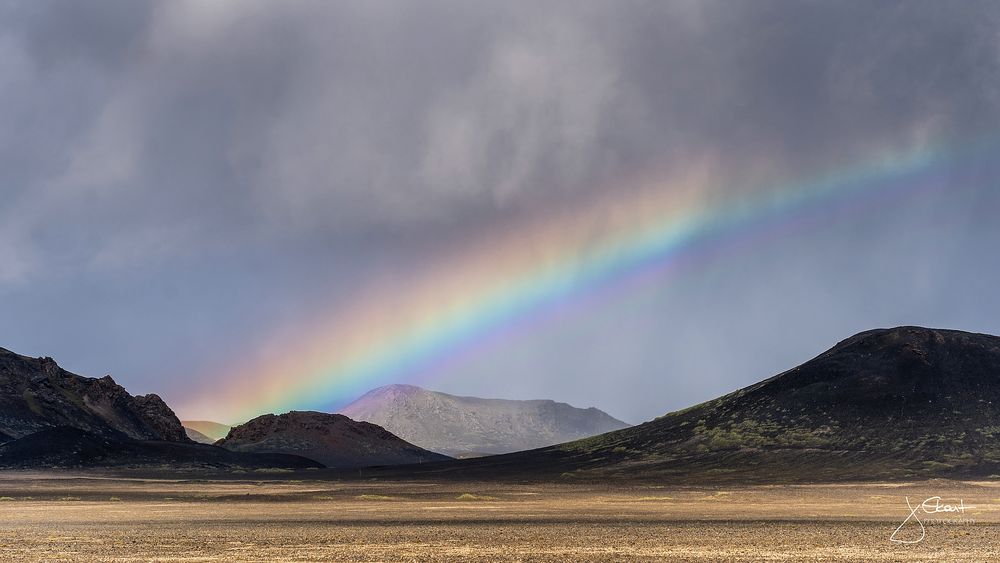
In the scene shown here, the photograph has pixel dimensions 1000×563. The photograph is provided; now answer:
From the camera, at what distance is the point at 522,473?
166 m

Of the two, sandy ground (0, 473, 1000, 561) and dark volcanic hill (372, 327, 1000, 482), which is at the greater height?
dark volcanic hill (372, 327, 1000, 482)

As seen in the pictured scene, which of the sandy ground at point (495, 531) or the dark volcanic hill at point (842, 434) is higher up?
the dark volcanic hill at point (842, 434)

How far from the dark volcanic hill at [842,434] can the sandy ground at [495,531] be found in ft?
237

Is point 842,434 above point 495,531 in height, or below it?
above

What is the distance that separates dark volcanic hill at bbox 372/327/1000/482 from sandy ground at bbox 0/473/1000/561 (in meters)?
72.3

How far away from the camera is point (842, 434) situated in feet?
533

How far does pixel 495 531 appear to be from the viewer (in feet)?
143

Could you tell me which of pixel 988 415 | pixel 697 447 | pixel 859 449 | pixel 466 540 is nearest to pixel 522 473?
pixel 697 447

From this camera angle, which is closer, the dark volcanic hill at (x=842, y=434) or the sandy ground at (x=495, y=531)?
the sandy ground at (x=495, y=531)

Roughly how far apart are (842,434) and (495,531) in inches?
5420

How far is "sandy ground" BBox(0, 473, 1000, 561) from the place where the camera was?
32156mm

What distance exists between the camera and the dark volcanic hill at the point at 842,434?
142 m

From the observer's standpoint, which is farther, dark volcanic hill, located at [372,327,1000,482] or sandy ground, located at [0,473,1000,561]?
dark volcanic hill, located at [372,327,1000,482]

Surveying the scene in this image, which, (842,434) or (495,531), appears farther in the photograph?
(842,434)
